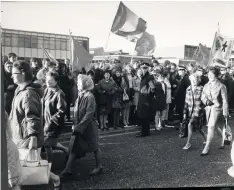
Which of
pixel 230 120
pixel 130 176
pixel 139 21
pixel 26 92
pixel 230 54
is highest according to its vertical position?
pixel 139 21

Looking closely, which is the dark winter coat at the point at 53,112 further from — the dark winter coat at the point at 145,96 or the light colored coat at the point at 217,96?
the dark winter coat at the point at 145,96

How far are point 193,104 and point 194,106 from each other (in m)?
0.03

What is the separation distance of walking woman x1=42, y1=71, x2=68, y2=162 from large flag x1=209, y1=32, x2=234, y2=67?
210cm

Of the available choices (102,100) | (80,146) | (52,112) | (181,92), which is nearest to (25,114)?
(52,112)

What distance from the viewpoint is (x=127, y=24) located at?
470 centimetres

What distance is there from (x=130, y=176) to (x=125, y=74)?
2.09 meters

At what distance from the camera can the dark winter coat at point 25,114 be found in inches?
131

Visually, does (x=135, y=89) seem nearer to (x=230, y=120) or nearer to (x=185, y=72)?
(x=185, y=72)

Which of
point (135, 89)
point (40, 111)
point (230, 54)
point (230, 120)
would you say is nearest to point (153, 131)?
point (135, 89)

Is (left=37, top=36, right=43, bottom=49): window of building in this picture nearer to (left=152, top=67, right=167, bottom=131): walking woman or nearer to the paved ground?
the paved ground

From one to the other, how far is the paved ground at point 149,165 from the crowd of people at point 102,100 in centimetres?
11

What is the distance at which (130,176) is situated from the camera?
159 inches

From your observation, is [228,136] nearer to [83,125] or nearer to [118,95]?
[118,95]

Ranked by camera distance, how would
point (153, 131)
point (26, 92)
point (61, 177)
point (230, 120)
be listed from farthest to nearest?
point (153, 131)
point (230, 120)
point (61, 177)
point (26, 92)
